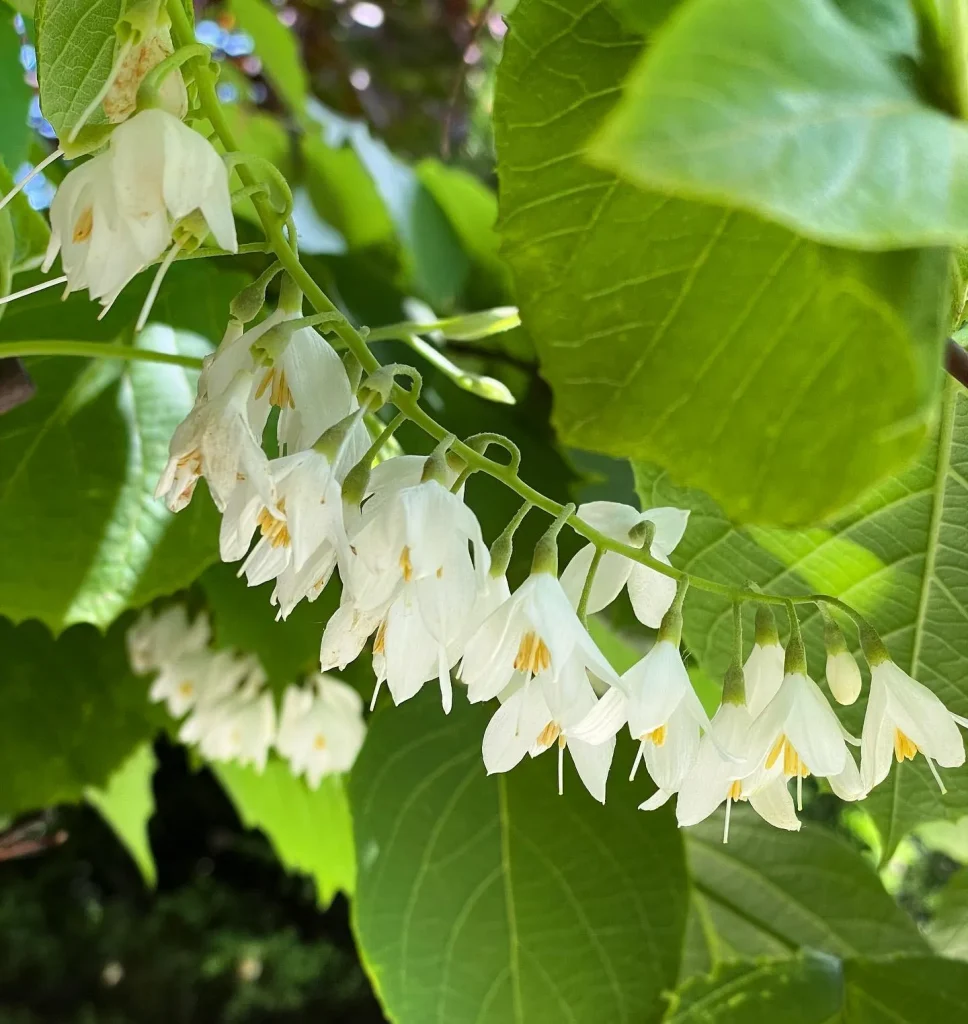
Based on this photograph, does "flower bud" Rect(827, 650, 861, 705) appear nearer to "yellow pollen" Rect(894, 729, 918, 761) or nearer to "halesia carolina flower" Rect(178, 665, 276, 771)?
"yellow pollen" Rect(894, 729, 918, 761)

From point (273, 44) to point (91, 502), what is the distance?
0.50m

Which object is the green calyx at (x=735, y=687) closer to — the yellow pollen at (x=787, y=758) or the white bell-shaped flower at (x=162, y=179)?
the yellow pollen at (x=787, y=758)

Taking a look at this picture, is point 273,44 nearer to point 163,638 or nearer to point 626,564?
point 163,638

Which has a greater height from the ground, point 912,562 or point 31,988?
point 912,562

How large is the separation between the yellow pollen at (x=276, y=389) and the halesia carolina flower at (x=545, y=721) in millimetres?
92

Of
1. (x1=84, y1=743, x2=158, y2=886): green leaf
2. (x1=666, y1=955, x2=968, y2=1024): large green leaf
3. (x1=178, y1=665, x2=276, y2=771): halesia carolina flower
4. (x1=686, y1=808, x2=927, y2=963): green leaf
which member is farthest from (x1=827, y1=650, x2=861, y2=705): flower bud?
(x1=84, y1=743, x2=158, y2=886): green leaf

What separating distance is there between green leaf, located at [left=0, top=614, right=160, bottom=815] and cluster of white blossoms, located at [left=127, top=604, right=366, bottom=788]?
0.03m

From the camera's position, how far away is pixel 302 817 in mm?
721

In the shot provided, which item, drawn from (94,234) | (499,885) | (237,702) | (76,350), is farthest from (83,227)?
(237,702)

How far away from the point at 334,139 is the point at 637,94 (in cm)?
69

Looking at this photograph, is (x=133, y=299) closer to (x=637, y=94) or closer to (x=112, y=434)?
(x=112, y=434)

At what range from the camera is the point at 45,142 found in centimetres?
65

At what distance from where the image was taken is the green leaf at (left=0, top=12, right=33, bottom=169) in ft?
1.40

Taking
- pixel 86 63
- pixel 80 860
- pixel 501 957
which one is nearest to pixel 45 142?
pixel 86 63
